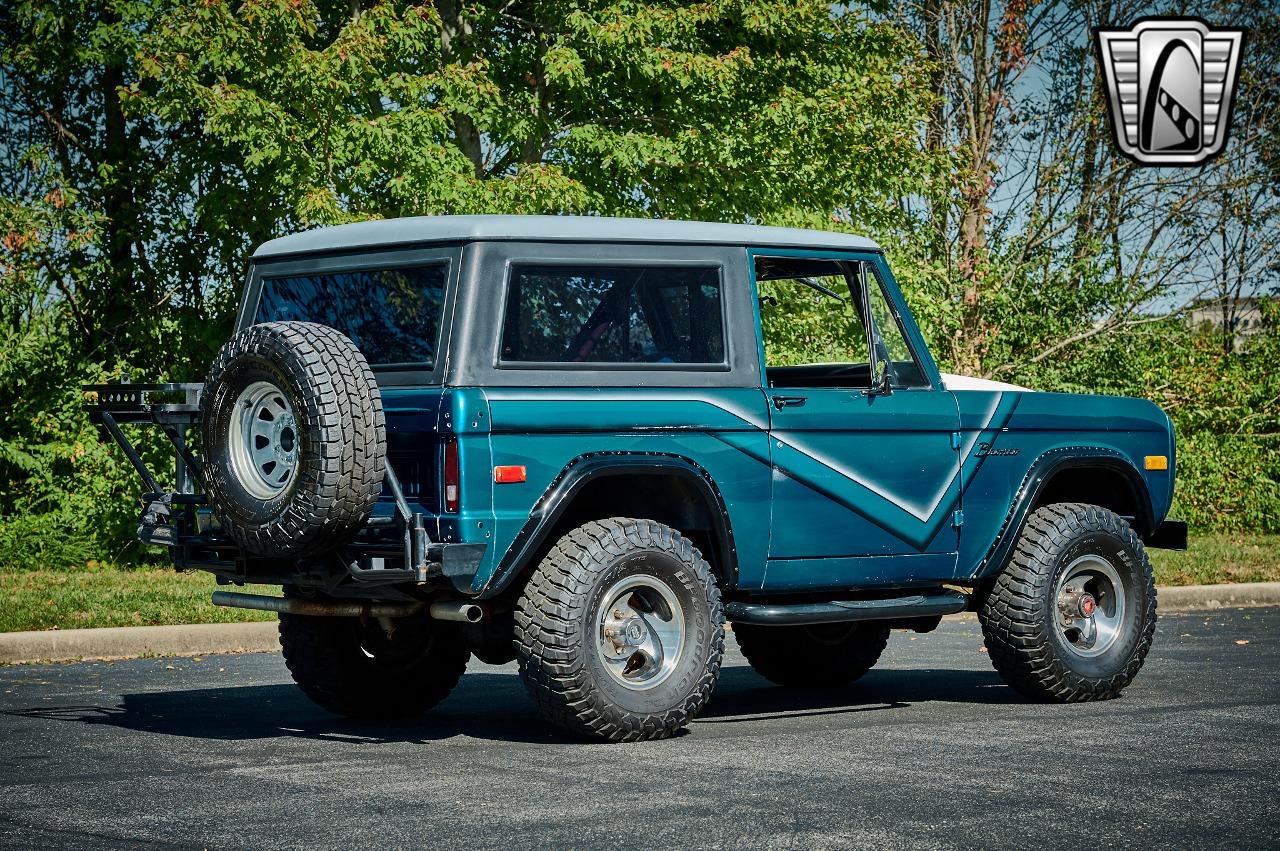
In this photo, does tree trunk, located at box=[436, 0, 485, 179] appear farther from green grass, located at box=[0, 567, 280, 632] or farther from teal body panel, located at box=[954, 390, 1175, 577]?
teal body panel, located at box=[954, 390, 1175, 577]

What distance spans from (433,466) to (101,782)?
1727mm

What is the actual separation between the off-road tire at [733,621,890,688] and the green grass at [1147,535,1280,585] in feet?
22.3

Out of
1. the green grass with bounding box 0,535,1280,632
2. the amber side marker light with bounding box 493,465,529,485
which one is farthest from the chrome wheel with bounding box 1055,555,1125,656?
the green grass with bounding box 0,535,1280,632

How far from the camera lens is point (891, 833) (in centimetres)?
527

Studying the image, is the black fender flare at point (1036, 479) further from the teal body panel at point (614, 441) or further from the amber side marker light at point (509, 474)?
the amber side marker light at point (509, 474)

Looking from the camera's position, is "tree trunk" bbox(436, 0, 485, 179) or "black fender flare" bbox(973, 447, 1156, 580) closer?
"black fender flare" bbox(973, 447, 1156, 580)

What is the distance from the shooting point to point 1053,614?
8.45 meters

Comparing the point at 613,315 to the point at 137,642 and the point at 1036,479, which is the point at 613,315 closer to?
the point at 1036,479

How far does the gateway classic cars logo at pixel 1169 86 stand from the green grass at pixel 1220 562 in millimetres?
5512

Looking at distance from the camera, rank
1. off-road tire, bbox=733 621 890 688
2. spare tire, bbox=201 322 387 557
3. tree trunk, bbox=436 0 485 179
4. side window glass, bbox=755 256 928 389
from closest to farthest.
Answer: spare tire, bbox=201 322 387 557
side window glass, bbox=755 256 928 389
off-road tire, bbox=733 621 890 688
tree trunk, bbox=436 0 485 179

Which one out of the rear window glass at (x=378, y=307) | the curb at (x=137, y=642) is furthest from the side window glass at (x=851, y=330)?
the curb at (x=137, y=642)

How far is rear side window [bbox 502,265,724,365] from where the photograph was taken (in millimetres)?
7113

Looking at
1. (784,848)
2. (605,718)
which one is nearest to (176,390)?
(605,718)

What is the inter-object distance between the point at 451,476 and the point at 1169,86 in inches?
660
